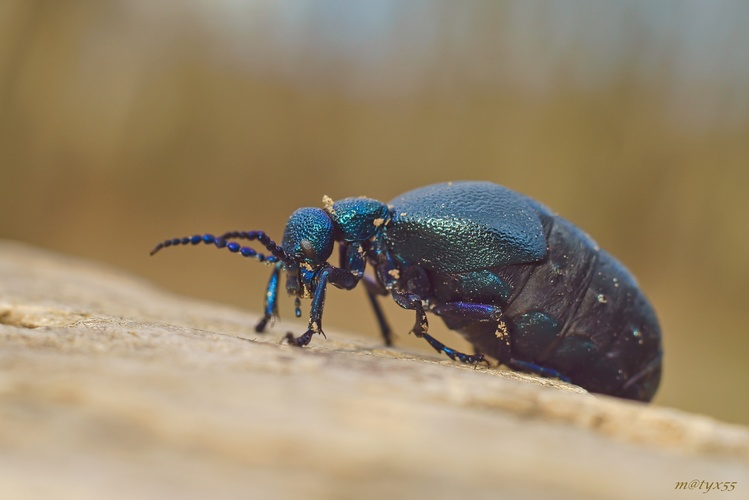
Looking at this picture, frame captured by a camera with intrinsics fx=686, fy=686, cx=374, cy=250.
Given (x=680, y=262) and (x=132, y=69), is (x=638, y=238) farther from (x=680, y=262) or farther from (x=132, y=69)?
(x=132, y=69)

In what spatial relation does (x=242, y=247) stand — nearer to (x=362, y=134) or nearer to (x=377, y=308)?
(x=377, y=308)

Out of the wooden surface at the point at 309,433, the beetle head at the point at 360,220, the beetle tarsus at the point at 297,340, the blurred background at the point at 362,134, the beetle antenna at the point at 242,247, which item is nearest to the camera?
the wooden surface at the point at 309,433

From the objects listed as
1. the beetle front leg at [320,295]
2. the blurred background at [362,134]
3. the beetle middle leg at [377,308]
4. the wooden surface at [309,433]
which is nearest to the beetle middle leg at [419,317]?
the beetle front leg at [320,295]

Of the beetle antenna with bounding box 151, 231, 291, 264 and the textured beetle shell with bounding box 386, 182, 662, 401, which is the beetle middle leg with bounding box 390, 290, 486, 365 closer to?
the textured beetle shell with bounding box 386, 182, 662, 401

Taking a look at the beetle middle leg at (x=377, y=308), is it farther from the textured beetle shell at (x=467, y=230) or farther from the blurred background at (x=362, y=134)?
the blurred background at (x=362, y=134)

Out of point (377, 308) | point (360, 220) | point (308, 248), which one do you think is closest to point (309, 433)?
point (308, 248)

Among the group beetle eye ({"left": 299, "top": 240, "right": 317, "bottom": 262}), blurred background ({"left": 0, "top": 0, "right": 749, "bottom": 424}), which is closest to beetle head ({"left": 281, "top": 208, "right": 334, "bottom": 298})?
beetle eye ({"left": 299, "top": 240, "right": 317, "bottom": 262})

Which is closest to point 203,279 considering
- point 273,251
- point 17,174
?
point 17,174

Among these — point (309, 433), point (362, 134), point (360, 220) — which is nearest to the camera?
point (309, 433)
